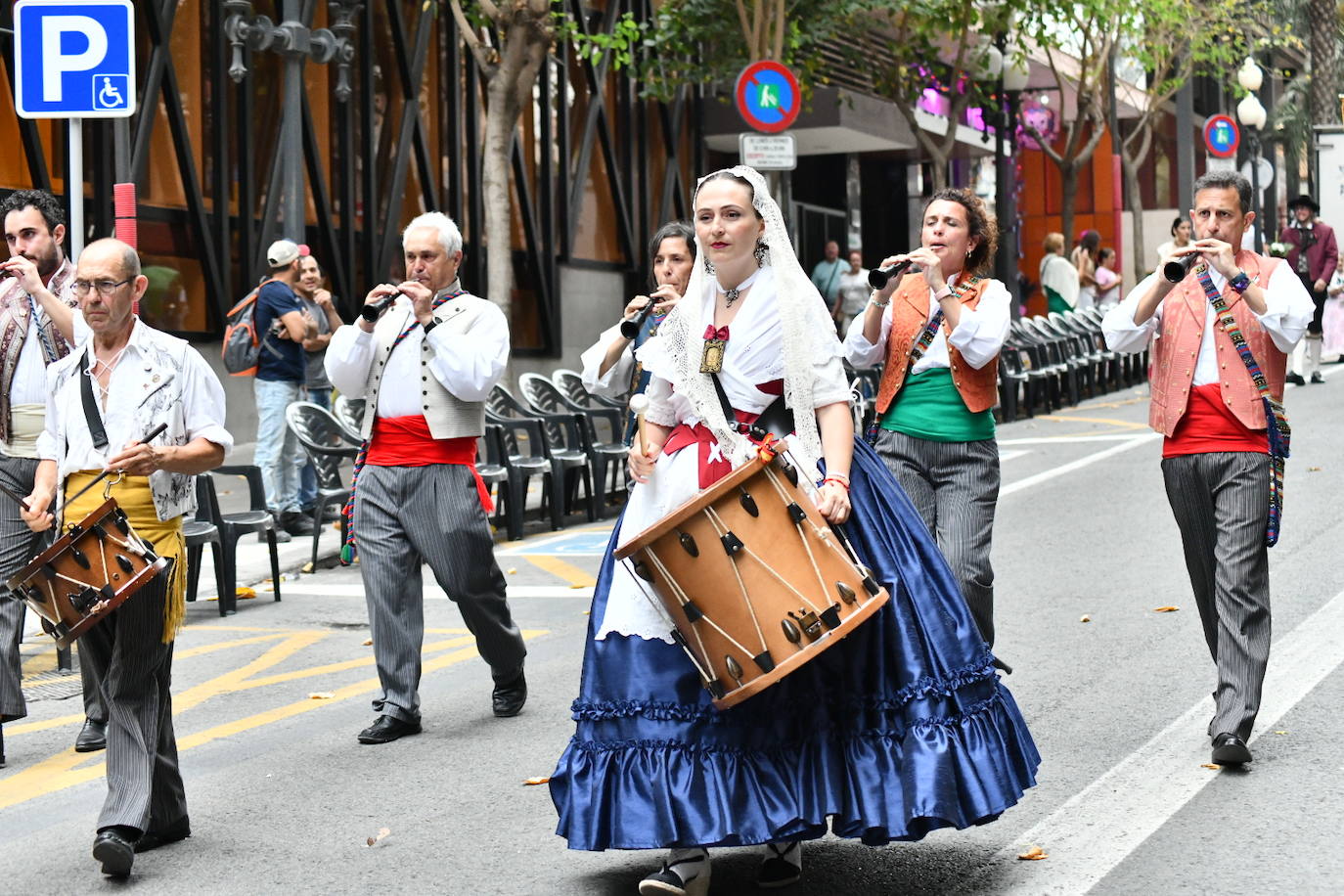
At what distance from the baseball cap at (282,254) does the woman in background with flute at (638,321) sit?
16.7 ft

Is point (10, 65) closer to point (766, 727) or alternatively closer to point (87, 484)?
point (87, 484)

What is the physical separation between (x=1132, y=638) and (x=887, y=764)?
13.3 ft

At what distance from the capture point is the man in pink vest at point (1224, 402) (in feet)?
20.6

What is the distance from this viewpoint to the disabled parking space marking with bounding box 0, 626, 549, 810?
6.69m

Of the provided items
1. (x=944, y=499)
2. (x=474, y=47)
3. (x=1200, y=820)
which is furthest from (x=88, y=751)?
(x=474, y=47)

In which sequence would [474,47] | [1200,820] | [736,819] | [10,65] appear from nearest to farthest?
1. [736,819]
2. [1200,820]
3. [10,65]
4. [474,47]

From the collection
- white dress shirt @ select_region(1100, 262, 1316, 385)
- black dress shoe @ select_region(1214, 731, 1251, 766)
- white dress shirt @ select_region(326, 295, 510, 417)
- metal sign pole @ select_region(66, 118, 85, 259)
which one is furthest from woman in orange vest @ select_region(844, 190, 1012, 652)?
metal sign pole @ select_region(66, 118, 85, 259)

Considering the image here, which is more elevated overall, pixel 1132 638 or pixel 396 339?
pixel 396 339

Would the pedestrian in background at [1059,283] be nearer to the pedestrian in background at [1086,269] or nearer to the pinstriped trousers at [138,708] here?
the pedestrian in background at [1086,269]

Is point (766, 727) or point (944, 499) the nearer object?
point (766, 727)

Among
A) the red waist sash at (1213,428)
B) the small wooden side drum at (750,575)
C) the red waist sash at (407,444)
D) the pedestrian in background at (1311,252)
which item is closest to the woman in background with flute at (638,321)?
the red waist sash at (407,444)

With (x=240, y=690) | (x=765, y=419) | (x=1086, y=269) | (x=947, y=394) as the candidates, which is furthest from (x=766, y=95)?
(x=1086, y=269)

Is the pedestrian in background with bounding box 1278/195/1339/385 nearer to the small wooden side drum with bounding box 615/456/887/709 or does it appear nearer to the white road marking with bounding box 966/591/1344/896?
the white road marking with bounding box 966/591/1344/896

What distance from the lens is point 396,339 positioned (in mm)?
7273
